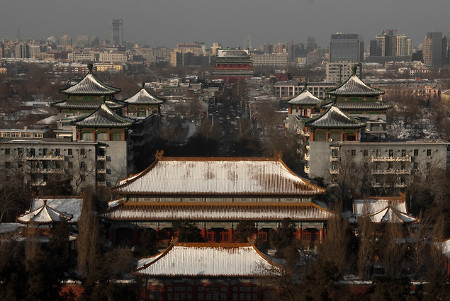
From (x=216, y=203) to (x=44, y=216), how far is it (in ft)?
20.6

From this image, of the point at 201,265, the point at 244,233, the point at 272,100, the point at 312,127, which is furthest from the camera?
the point at 272,100

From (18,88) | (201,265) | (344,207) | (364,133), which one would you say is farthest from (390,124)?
(18,88)

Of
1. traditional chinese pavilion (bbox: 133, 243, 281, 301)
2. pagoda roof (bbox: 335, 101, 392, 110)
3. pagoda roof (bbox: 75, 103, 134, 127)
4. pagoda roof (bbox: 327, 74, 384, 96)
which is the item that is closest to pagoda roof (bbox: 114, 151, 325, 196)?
traditional chinese pavilion (bbox: 133, 243, 281, 301)

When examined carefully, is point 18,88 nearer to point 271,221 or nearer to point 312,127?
point 312,127

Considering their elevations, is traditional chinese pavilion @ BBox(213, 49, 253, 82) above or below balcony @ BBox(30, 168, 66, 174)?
above

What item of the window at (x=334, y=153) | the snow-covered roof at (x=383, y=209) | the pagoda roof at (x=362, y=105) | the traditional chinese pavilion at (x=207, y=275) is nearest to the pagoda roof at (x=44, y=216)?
the traditional chinese pavilion at (x=207, y=275)

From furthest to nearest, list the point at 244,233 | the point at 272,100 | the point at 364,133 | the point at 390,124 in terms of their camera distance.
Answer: the point at 272,100, the point at 390,124, the point at 364,133, the point at 244,233

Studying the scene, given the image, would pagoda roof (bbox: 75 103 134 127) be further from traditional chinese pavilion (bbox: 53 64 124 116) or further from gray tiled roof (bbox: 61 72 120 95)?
gray tiled roof (bbox: 61 72 120 95)

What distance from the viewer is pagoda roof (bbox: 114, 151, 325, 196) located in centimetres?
3156

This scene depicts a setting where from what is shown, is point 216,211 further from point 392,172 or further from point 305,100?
point 305,100

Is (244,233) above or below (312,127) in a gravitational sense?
below

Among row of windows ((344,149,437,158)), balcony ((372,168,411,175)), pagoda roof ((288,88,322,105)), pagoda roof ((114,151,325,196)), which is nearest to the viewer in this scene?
pagoda roof ((114,151,325,196))

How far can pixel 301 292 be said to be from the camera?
23.5 m

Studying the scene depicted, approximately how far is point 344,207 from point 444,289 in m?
11.9
